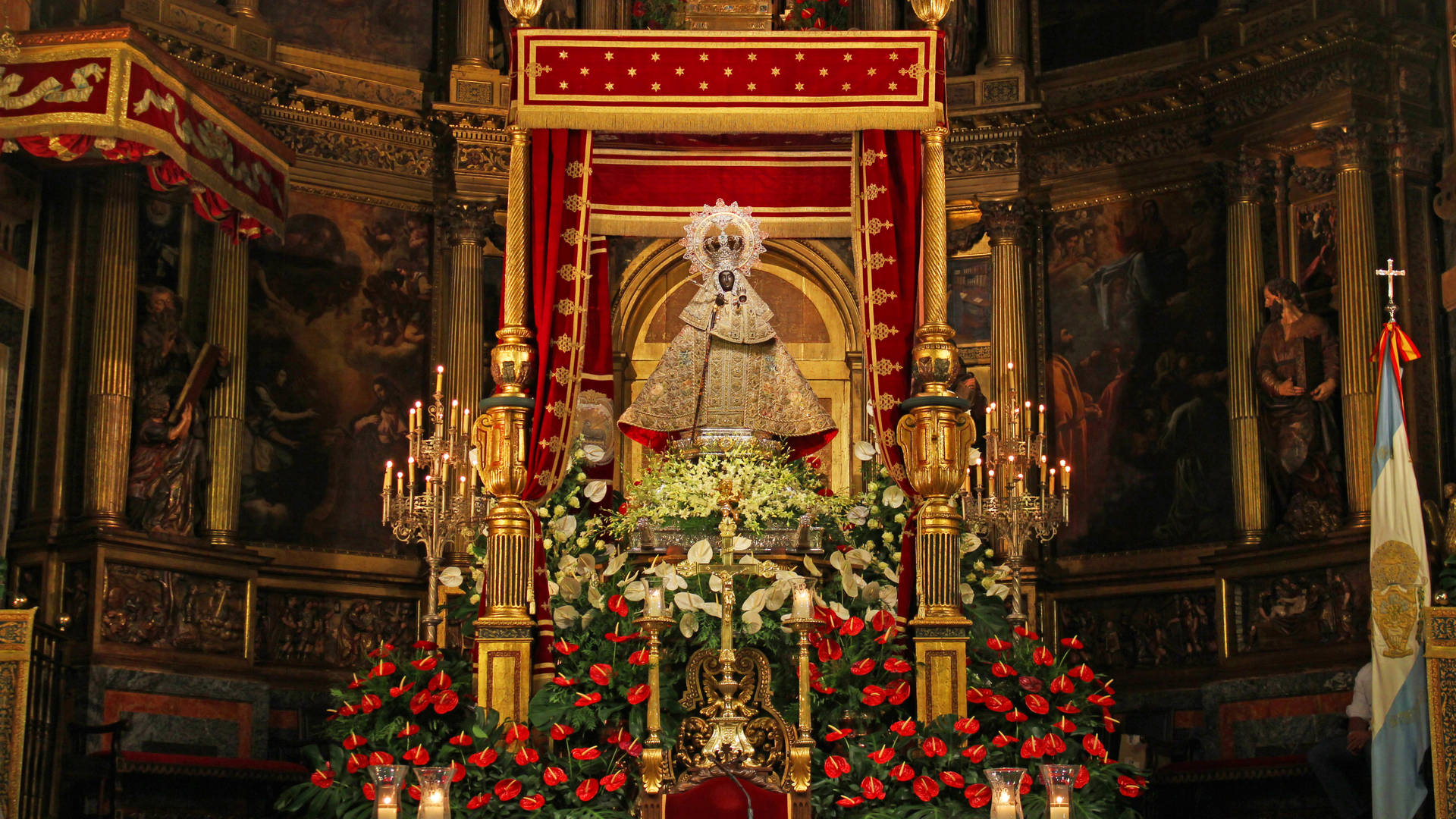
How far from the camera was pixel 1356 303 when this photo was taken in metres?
15.9

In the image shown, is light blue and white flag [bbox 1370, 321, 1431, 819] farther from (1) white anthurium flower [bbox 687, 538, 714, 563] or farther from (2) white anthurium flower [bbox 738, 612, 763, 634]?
(1) white anthurium flower [bbox 687, 538, 714, 563]

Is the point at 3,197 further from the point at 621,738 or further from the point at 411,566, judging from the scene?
the point at 621,738

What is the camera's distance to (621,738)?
1138 cm

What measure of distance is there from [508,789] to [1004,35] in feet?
34.1

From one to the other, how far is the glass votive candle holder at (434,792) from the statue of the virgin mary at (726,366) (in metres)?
3.93

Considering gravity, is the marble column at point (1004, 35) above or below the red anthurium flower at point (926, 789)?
above

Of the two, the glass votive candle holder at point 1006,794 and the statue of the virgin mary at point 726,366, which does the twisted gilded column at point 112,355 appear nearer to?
the statue of the virgin mary at point 726,366

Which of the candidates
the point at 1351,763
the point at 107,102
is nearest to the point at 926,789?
the point at 1351,763

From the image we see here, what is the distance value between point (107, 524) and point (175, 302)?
219 centimetres

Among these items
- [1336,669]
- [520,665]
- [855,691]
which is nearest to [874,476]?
[855,691]

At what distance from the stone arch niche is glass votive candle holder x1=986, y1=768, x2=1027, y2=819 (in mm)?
8132

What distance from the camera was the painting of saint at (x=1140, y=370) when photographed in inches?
688

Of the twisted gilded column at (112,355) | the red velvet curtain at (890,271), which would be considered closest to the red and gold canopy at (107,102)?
the twisted gilded column at (112,355)

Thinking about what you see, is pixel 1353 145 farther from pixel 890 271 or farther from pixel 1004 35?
pixel 890 271
